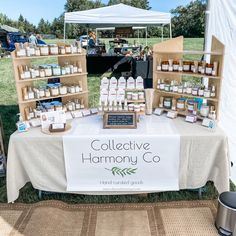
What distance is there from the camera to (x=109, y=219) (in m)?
2.03

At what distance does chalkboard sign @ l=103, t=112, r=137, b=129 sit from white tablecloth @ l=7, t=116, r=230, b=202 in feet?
0.20

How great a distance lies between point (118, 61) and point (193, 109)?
5.29 m

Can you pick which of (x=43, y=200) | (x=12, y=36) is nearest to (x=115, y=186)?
(x=43, y=200)

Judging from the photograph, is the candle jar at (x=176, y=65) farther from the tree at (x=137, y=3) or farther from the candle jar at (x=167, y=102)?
the tree at (x=137, y=3)

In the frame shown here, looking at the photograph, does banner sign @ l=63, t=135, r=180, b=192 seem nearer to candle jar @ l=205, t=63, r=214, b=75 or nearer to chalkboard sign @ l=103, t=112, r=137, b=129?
chalkboard sign @ l=103, t=112, r=137, b=129

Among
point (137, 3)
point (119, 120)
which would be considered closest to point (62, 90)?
point (119, 120)

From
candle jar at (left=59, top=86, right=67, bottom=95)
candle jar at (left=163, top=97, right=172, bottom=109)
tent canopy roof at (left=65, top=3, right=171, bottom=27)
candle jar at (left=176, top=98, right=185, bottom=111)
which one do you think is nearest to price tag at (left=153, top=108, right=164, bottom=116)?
candle jar at (left=163, top=97, right=172, bottom=109)

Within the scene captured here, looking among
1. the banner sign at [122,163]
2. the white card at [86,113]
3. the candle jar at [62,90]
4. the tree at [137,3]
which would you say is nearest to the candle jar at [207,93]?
the banner sign at [122,163]

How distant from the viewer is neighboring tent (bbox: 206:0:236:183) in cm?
264

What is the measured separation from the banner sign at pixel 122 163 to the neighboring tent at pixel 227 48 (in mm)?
966

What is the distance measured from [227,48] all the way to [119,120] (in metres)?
1.66

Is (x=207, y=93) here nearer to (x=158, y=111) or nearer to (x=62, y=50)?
(x=158, y=111)

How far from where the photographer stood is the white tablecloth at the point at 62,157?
1.97 m

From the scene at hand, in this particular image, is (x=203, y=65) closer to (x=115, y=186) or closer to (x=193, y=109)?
(x=193, y=109)
